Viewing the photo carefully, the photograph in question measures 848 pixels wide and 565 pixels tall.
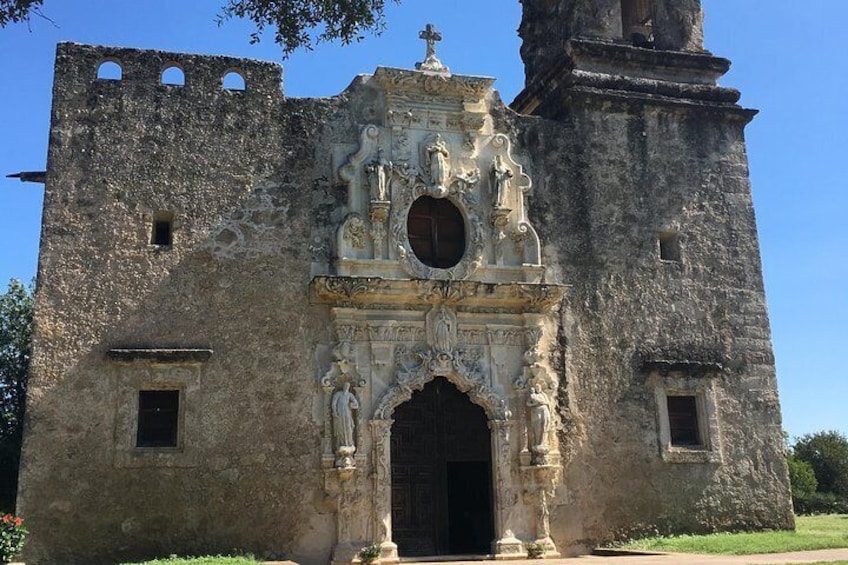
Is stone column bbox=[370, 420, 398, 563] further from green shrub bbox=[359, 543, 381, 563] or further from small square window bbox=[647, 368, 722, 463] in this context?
small square window bbox=[647, 368, 722, 463]

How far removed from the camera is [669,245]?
16.0 meters

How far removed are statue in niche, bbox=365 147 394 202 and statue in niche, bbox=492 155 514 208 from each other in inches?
68.4

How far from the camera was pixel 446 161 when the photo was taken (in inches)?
581

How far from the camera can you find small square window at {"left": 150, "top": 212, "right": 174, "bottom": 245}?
13.5m

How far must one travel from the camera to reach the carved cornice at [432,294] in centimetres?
1341

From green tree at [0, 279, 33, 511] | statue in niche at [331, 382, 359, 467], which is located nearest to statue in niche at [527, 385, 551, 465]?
statue in niche at [331, 382, 359, 467]

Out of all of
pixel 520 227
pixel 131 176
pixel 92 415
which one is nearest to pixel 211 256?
pixel 131 176

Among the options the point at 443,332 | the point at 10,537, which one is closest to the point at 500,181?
the point at 443,332

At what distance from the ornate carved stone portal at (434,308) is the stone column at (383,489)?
0.02 meters

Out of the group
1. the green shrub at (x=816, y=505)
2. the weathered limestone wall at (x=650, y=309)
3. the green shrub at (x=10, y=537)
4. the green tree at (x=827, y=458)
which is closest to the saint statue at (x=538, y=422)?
the weathered limestone wall at (x=650, y=309)

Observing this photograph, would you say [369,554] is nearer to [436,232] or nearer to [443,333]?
[443,333]

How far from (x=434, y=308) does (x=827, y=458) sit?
91.0 feet

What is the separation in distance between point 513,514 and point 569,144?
6349mm

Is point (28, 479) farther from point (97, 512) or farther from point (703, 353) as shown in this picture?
point (703, 353)
